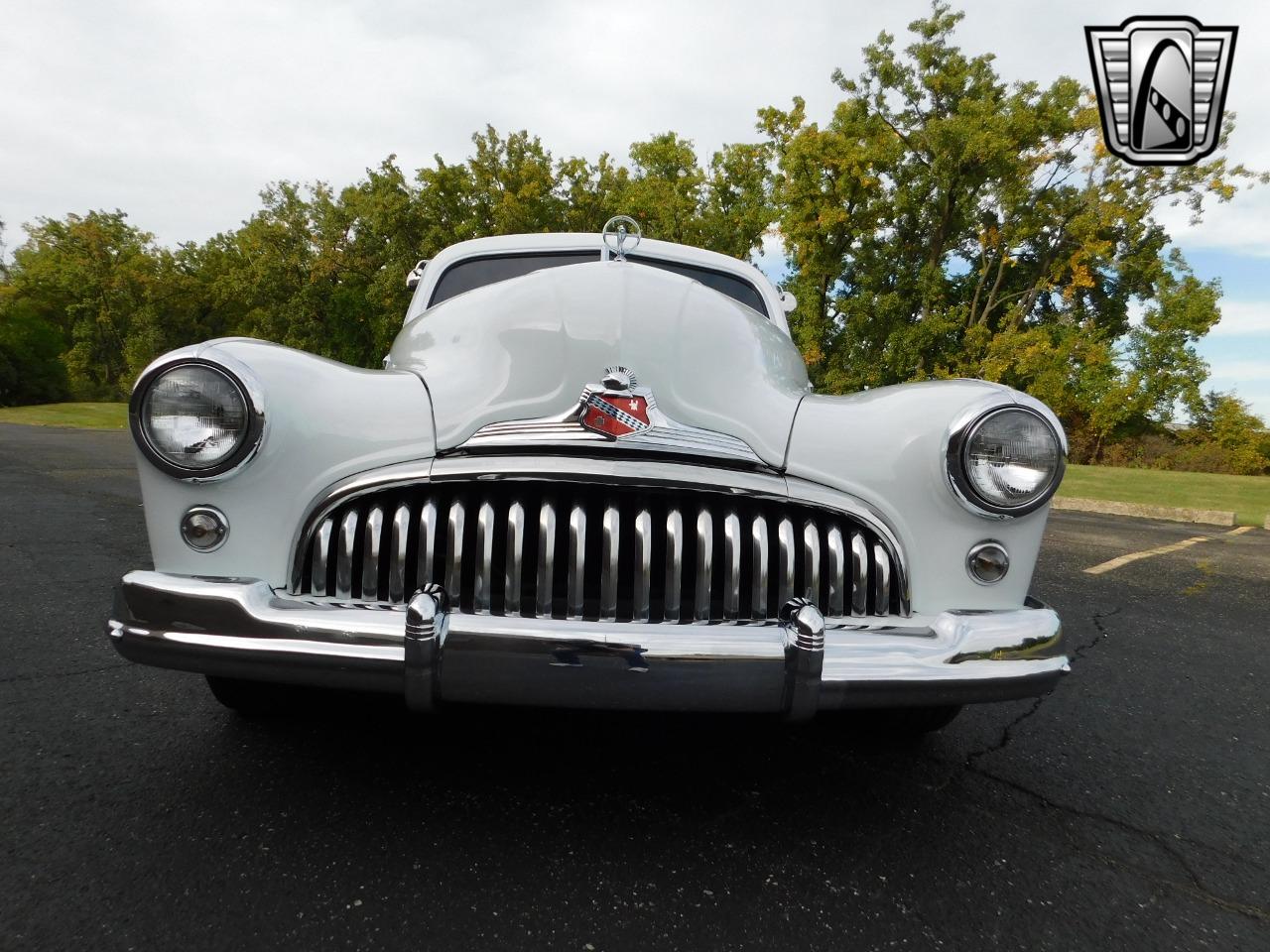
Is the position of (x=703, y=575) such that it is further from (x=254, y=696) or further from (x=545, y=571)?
(x=254, y=696)

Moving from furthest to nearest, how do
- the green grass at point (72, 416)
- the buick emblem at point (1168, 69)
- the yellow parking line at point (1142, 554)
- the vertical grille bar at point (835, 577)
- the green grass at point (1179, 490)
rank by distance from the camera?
the green grass at point (72, 416), the green grass at point (1179, 490), the buick emblem at point (1168, 69), the yellow parking line at point (1142, 554), the vertical grille bar at point (835, 577)

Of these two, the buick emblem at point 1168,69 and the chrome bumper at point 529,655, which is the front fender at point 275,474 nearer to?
the chrome bumper at point 529,655

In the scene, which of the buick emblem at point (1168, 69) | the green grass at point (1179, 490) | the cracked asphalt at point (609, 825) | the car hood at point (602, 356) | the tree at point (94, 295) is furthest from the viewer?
the tree at point (94, 295)

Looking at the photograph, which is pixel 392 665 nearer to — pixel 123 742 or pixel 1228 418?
pixel 123 742

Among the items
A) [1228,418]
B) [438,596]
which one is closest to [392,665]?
[438,596]

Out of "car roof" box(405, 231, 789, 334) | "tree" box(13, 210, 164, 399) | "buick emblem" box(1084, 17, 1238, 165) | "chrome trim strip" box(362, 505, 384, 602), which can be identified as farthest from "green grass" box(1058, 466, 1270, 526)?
"tree" box(13, 210, 164, 399)

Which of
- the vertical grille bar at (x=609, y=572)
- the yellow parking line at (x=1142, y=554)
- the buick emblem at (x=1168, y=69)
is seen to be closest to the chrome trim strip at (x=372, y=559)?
the vertical grille bar at (x=609, y=572)

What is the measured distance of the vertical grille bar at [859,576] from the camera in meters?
1.71

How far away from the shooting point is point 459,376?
6.19 feet

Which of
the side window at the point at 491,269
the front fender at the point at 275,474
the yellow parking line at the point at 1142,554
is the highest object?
the side window at the point at 491,269

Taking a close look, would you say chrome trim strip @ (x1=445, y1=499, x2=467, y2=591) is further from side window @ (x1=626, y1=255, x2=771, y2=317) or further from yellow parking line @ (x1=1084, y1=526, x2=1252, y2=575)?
yellow parking line @ (x1=1084, y1=526, x2=1252, y2=575)

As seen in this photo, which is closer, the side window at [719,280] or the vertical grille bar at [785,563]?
the vertical grille bar at [785,563]

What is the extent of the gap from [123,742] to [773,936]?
171 cm

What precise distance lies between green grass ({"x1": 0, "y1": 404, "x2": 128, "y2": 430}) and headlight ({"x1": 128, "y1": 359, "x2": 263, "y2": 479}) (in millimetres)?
18306
